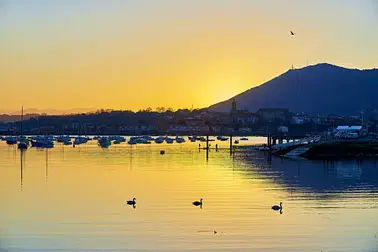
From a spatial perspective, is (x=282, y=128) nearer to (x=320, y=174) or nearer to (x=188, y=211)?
(x=320, y=174)

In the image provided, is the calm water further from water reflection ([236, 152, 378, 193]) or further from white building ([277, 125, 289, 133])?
white building ([277, 125, 289, 133])

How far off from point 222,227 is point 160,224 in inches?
73.3

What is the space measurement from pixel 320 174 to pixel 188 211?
1781 centimetres

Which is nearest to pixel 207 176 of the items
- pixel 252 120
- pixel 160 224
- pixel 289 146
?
pixel 160 224

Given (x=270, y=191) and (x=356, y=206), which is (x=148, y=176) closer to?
(x=270, y=191)

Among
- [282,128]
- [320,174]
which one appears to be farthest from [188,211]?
[282,128]

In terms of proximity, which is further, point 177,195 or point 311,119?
point 311,119

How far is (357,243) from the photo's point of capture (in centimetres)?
1858

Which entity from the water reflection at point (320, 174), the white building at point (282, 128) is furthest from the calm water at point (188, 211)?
the white building at point (282, 128)

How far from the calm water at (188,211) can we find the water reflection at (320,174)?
58 millimetres

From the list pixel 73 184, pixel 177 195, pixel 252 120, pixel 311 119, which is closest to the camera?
pixel 177 195

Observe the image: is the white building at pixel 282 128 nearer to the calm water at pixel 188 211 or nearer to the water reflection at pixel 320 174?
the water reflection at pixel 320 174

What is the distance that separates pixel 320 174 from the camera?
4009cm

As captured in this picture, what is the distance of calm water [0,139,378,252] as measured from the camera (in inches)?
731
